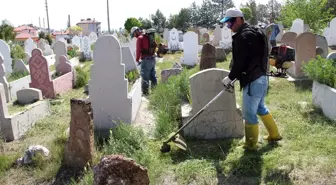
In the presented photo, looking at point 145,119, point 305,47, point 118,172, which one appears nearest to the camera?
point 118,172

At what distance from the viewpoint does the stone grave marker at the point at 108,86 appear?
5.43 metres

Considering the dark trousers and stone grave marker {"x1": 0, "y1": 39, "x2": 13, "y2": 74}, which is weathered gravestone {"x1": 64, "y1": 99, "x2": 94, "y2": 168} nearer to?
the dark trousers

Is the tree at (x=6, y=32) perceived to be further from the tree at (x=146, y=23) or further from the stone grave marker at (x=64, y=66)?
the tree at (x=146, y=23)

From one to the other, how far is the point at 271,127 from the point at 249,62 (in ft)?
3.43

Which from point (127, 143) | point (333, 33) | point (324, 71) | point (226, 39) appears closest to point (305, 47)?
point (324, 71)

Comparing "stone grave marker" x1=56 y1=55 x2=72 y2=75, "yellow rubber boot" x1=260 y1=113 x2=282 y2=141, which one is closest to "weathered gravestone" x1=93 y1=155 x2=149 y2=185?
"yellow rubber boot" x1=260 y1=113 x2=282 y2=141

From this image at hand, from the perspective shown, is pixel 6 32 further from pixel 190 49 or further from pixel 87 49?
pixel 190 49

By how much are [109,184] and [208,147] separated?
8.24ft

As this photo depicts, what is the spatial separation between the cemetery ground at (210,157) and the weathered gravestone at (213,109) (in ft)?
0.64

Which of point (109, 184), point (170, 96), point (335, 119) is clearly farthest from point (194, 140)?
point (109, 184)

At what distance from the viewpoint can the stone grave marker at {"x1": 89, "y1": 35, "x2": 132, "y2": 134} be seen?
214 inches

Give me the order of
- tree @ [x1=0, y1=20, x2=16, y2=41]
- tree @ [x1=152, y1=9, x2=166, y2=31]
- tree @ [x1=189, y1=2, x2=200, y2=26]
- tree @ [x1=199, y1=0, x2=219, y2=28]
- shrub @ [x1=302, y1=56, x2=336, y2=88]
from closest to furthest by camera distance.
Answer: shrub @ [x1=302, y1=56, x2=336, y2=88] → tree @ [x1=0, y1=20, x2=16, y2=41] → tree @ [x1=152, y1=9, x2=166, y2=31] → tree @ [x1=189, y1=2, x2=200, y2=26] → tree @ [x1=199, y1=0, x2=219, y2=28]

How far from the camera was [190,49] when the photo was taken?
1419 centimetres

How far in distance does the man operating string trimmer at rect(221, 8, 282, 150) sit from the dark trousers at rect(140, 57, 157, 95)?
4.16 metres
